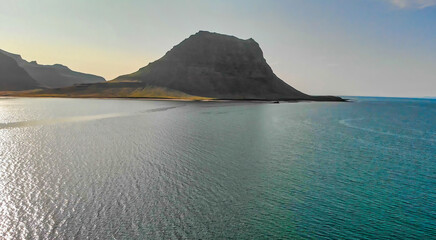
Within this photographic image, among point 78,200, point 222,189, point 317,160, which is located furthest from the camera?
point 317,160

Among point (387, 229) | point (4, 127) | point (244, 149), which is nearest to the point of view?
point (387, 229)

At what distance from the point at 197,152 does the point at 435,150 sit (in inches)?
1336

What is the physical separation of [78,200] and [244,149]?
73.2 ft

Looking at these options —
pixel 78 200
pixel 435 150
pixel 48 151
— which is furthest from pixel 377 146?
pixel 48 151

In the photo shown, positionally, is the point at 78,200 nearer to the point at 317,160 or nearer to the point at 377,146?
the point at 317,160

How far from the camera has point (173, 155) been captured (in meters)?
30.8

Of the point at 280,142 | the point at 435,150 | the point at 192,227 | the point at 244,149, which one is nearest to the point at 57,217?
the point at 192,227

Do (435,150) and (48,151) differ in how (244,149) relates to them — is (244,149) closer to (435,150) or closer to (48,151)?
(48,151)

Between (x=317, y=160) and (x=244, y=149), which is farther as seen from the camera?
(x=244, y=149)

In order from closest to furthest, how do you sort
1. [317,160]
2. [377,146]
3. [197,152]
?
[317,160] < [197,152] < [377,146]

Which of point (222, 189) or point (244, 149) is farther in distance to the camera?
point (244, 149)

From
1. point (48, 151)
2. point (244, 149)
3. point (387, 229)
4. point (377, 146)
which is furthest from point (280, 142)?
point (48, 151)

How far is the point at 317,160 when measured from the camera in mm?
29609

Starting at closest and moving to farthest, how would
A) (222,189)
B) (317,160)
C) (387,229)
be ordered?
(387,229), (222,189), (317,160)
